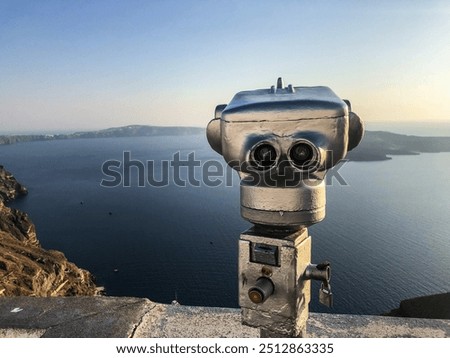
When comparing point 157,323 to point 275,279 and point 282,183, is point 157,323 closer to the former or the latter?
point 275,279

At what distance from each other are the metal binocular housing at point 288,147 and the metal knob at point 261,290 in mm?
383

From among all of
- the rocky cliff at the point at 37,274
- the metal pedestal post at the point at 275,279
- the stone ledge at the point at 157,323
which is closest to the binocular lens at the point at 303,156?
the metal pedestal post at the point at 275,279

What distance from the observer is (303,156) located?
224 centimetres

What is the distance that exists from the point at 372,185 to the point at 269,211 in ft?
395

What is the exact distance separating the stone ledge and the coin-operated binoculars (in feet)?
2.91

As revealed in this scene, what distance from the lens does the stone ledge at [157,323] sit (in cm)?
312

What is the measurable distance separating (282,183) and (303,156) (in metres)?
0.22

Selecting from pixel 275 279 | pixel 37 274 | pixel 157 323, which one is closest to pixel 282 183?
pixel 275 279

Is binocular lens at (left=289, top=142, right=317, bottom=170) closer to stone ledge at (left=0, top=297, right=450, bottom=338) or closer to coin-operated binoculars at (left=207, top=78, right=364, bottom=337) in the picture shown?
coin-operated binoculars at (left=207, top=78, right=364, bottom=337)


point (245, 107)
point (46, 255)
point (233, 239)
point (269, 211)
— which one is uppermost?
point (245, 107)

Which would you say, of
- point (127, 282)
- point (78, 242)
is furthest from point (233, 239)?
point (78, 242)

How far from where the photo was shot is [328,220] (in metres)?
77.2

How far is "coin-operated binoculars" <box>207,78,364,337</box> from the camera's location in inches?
87.6

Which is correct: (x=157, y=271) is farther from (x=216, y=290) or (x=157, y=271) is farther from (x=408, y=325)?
(x=408, y=325)
